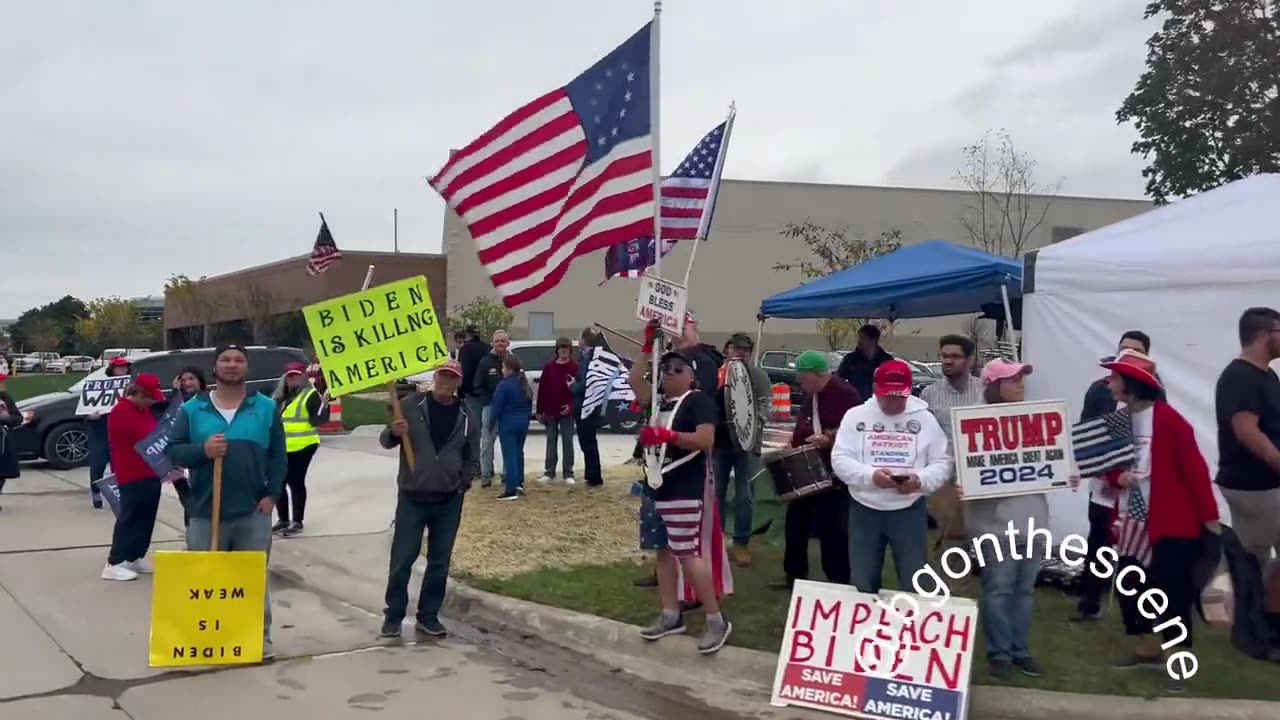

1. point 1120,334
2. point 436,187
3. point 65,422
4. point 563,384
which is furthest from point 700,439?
point 65,422

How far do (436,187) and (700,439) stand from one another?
3016mm

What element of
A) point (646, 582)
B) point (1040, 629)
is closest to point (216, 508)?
→ point (646, 582)

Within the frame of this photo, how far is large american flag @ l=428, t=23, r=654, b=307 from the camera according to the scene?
7.60 metres

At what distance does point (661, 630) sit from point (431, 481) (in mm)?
1721

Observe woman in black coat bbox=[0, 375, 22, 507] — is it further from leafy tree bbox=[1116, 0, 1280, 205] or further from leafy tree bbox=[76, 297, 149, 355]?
leafy tree bbox=[76, 297, 149, 355]

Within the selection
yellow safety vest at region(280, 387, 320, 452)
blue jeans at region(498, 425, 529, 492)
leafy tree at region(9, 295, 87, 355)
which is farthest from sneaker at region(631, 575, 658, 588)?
leafy tree at region(9, 295, 87, 355)

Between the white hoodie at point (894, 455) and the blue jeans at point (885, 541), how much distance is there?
7 cm

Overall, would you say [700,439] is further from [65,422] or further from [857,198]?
[857,198]

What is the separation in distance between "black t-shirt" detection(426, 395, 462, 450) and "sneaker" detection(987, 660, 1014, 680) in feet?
11.6

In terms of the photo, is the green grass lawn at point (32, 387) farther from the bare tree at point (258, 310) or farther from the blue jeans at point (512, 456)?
the blue jeans at point (512, 456)

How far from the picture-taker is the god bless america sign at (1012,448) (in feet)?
18.9

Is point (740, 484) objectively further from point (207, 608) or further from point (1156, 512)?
point (207, 608)

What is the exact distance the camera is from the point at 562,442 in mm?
13156

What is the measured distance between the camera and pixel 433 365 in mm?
6875
